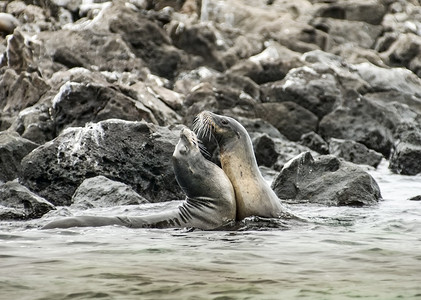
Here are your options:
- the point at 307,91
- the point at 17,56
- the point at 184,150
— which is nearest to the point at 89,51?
the point at 17,56

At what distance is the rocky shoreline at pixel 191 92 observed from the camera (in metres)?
12.0

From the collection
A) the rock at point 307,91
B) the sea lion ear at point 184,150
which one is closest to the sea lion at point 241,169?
the sea lion ear at point 184,150

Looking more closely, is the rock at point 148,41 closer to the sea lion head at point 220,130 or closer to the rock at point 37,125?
the rock at point 37,125

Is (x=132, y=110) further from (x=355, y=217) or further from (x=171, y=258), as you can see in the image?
(x=171, y=258)

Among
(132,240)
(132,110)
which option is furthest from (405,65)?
(132,240)

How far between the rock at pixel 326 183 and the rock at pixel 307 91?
14450 mm

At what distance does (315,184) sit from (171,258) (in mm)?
6081

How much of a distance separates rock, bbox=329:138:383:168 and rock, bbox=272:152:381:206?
27.4ft

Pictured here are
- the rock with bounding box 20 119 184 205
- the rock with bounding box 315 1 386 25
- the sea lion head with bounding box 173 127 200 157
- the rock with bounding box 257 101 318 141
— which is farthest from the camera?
the rock with bounding box 315 1 386 25

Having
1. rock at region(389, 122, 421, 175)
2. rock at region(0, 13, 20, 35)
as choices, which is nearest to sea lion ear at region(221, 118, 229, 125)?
rock at region(389, 122, 421, 175)

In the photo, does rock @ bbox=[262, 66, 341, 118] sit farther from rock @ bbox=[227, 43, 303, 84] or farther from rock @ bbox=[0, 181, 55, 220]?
rock @ bbox=[0, 181, 55, 220]

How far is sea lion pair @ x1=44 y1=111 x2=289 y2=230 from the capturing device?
8.59 m

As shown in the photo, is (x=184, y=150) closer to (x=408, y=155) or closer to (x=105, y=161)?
(x=105, y=161)

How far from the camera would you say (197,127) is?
9.66 meters
